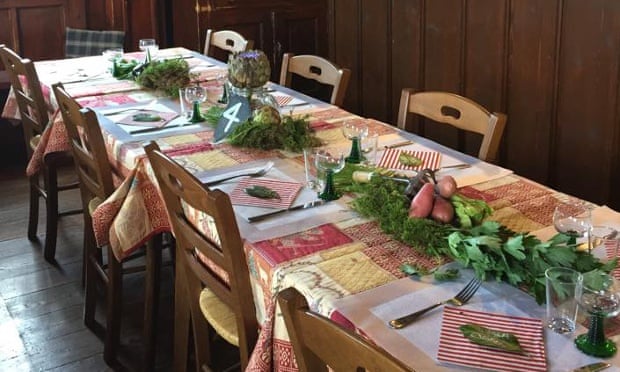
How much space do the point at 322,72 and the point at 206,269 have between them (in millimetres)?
1387

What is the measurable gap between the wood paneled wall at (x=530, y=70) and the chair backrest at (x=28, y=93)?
71.4 inches

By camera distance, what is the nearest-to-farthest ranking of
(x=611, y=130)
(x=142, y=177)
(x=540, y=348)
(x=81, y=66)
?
(x=540, y=348) < (x=142, y=177) < (x=611, y=130) < (x=81, y=66)

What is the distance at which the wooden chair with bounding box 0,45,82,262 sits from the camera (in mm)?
2986

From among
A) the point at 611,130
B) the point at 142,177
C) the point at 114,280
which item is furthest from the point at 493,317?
the point at 611,130

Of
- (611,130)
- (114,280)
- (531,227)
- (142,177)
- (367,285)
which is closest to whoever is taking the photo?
(367,285)

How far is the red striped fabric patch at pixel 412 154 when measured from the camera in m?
2.13

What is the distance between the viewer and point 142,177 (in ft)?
7.22

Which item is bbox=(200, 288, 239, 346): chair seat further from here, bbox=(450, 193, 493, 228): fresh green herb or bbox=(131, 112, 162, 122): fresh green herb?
bbox=(131, 112, 162, 122): fresh green herb

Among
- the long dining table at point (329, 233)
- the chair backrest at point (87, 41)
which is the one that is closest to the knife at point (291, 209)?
the long dining table at point (329, 233)

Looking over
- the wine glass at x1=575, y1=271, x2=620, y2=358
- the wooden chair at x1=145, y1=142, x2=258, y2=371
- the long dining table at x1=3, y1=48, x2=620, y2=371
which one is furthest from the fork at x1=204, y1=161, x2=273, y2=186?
the wine glass at x1=575, y1=271, x2=620, y2=358

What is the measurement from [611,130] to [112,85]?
2044mm

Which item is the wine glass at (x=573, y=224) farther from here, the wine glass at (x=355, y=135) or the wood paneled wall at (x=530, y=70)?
the wood paneled wall at (x=530, y=70)

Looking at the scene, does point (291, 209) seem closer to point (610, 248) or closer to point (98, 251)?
point (610, 248)

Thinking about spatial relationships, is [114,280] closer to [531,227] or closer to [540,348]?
[531,227]
